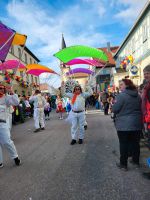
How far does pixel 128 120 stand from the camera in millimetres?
5113

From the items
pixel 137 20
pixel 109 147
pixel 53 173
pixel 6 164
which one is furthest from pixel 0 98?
pixel 137 20

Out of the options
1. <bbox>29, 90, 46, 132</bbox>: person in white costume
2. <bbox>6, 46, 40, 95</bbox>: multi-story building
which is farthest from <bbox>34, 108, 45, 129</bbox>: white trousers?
<bbox>6, 46, 40, 95</bbox>: multi-story building

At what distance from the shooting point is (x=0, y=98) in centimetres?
604

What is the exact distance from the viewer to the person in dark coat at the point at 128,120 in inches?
202

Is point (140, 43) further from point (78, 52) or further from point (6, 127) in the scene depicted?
point (6, 127)

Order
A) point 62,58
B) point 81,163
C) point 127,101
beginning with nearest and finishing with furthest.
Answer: point 127,101 → point 81,163 → point 62,58

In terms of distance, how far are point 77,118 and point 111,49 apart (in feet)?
167

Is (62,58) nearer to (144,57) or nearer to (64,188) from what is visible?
(64,188)

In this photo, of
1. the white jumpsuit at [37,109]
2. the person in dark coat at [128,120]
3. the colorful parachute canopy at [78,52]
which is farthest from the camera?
the white jumpsuit at [37,109]

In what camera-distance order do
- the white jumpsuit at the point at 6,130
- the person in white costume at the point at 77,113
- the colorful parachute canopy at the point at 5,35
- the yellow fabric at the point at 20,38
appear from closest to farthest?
1. the white jumpsuit at the point at 6,130
2. the colorful parachute canopy at the point at 5,35
3. the person in white costume at the point at 77,113
4. the yellow fabric at the point at 20,38

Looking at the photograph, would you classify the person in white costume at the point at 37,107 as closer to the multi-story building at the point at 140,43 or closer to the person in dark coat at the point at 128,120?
the multi-story building at the point at 140,43

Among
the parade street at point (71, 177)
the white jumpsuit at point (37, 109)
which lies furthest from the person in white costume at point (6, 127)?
the white jumpsuit at point (37, 109)

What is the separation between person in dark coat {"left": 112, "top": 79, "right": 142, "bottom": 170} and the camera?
202 inches

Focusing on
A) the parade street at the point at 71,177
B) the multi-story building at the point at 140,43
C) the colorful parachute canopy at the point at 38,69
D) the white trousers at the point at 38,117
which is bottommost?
the parade street at the point at 71,177
